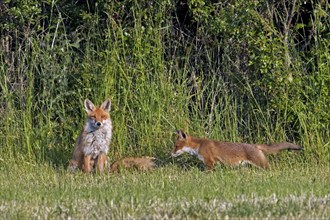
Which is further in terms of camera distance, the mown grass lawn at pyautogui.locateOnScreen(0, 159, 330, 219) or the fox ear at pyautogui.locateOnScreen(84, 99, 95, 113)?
the fox ear at pyautogui.locateOnScreen(84, 99, 95, 113)

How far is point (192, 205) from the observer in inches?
332

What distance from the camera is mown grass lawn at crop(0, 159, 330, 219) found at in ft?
26.9

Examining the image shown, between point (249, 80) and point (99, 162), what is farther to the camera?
point (249, 80)

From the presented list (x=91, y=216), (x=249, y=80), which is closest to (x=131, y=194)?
(x=91, y=216)

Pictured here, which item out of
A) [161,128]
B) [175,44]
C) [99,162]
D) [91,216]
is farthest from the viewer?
[175,44]

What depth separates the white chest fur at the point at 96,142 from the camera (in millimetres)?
12570

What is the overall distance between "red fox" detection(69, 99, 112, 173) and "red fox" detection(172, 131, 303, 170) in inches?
43.9

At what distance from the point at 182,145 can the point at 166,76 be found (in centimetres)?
184

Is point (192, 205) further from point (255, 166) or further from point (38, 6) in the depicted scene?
point (38, 6)

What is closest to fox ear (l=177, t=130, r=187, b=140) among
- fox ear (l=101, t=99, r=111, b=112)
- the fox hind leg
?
the fox hind leg

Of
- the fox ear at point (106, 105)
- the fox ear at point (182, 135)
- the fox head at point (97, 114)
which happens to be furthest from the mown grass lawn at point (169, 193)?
the fox ear at point (106, 105)

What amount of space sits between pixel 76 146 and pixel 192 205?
4.63m

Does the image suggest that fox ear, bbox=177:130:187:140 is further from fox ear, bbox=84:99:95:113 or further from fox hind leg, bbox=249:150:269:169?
fox ear, bbox=84:99:95:113

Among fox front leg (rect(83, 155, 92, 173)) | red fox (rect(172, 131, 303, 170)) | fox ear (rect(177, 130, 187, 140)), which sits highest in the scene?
fox ear (rect(177, 130, 187, 140))
